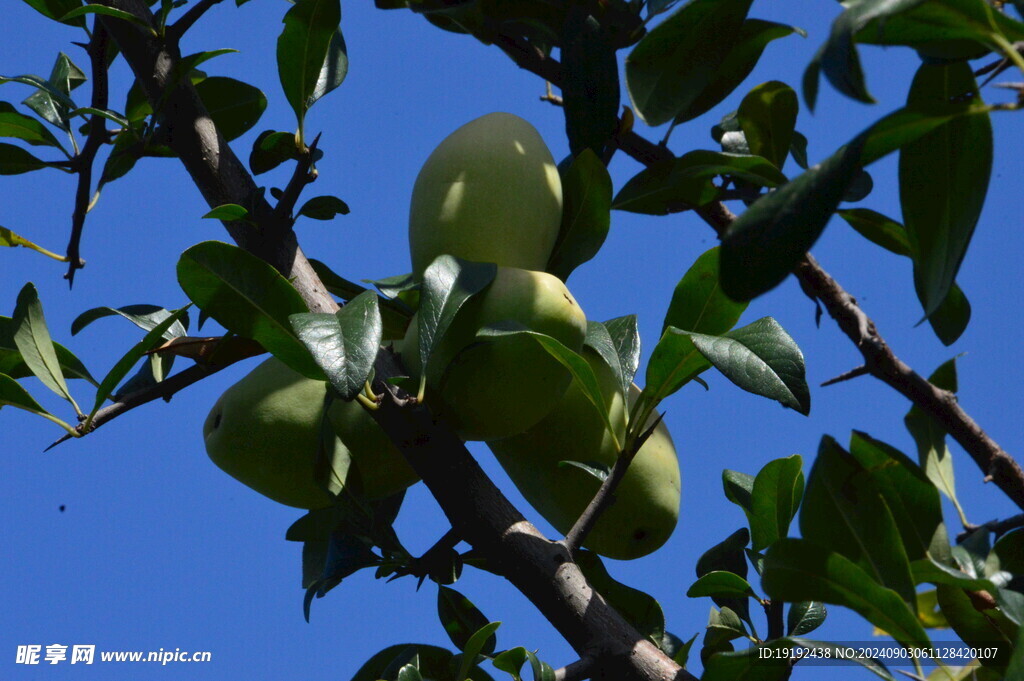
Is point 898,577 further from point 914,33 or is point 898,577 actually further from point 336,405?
point 336,405

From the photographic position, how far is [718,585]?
2.52 ft

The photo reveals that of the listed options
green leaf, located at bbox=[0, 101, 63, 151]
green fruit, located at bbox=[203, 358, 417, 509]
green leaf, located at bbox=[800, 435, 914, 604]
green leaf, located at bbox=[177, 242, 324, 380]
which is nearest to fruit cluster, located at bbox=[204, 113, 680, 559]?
green fruit, located at bbox=[203, 358, 417, 509]

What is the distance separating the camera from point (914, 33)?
1.71 ft

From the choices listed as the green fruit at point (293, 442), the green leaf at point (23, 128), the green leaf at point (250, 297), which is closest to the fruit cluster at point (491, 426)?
the green fruit at point (293, 442)

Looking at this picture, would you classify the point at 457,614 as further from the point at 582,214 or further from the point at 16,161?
the point at 16,161

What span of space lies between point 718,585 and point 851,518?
0.66 feet

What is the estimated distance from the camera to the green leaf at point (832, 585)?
57 centimetres

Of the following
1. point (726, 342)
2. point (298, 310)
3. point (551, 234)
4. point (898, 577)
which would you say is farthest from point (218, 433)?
point (898, 577)

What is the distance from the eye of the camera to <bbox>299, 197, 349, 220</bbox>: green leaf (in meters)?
0.98

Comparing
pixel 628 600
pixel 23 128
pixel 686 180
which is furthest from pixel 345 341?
pixel 23 128

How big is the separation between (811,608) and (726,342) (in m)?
0.30

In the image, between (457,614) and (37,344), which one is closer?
(37,344)

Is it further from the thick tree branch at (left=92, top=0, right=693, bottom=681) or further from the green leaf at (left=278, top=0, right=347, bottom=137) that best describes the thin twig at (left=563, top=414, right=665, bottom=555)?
the green leaf at (left=278, top=0, right=347, bottom=137)

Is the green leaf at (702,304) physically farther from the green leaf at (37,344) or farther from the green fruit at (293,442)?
the green leaf at (37,344)
